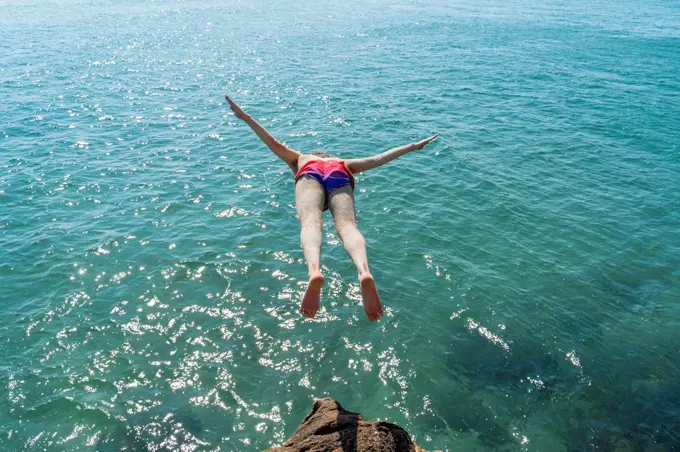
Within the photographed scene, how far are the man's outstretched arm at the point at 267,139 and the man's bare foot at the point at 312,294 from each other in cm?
370

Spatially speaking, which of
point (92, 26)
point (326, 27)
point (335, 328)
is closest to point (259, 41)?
point (326, 27)

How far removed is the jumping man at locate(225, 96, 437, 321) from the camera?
6.95 m

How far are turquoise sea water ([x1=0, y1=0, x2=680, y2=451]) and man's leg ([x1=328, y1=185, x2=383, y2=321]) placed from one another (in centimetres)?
617

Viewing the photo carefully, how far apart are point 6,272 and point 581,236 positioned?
22039 mm

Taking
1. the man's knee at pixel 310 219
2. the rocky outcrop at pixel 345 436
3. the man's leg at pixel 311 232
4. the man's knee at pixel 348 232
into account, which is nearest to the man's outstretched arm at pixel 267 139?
the man's leg at pixel 311 232

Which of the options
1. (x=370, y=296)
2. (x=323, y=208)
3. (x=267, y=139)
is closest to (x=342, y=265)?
(x=267, y=139)

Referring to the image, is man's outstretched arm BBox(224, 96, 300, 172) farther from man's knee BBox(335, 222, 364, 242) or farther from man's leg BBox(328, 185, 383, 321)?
man's knee BBox(335, 222, 364, 242)

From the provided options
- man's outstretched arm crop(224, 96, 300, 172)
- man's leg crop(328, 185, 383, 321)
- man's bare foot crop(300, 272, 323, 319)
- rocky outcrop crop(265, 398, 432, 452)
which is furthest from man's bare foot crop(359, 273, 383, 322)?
man's outstretched arm crop(224, 96, 300, 172)

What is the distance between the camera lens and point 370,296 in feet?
22.7

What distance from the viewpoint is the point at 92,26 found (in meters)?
58.7

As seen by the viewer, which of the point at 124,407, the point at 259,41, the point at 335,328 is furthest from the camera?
the point at 259,41

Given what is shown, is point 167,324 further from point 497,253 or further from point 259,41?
point 259,41

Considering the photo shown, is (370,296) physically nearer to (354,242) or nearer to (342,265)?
(354,242)

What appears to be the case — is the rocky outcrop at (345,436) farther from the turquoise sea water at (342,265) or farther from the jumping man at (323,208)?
the turquoise sea water at (342,265)
